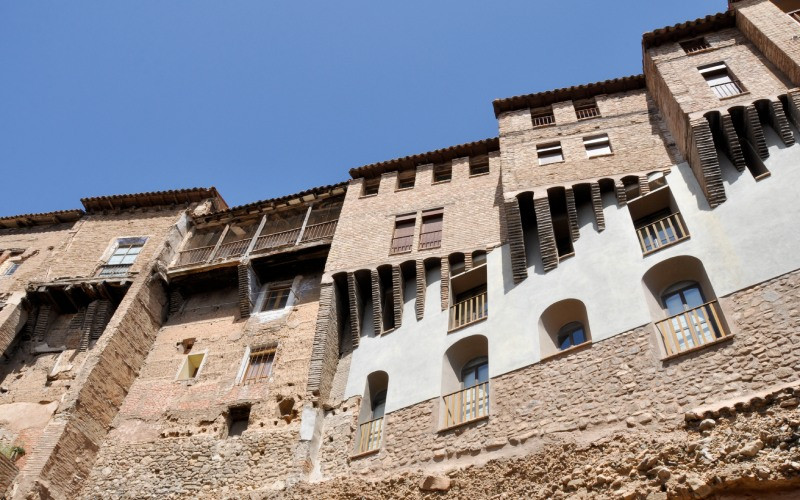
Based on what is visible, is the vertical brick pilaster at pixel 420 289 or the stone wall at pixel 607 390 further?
the vertical brick pilaster at pixel 420 289

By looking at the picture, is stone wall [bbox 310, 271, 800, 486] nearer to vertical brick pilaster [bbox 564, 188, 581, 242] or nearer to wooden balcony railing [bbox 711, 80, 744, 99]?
vertical brick pilaster [bbox 564, 188, 581, 242]

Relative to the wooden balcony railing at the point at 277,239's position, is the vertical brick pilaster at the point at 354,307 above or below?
below

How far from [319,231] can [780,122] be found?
13222 mm

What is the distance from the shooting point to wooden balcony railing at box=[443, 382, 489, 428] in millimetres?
13383

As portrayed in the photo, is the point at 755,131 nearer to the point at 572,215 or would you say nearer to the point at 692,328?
the point at 572,215

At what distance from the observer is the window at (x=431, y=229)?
18.6 metres

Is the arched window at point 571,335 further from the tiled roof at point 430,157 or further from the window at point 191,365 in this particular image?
the window at point 191,365

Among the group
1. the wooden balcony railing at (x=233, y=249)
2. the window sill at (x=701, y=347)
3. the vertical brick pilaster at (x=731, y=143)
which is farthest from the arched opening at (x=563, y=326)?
the wooden balcony railing at (x=233, y=249)

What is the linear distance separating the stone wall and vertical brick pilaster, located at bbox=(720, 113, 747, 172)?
384 centimetres

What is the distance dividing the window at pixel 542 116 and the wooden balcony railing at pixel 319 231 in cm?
711

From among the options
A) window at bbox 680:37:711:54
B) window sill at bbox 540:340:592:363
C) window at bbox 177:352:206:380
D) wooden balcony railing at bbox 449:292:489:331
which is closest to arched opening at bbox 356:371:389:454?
wooden balcony railing at bbox 449:292:489:331

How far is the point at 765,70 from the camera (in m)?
16.8

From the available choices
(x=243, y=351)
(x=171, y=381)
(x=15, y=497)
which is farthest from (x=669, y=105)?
(x=15, y=497)

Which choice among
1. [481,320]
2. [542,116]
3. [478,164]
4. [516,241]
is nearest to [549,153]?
[542,116]
